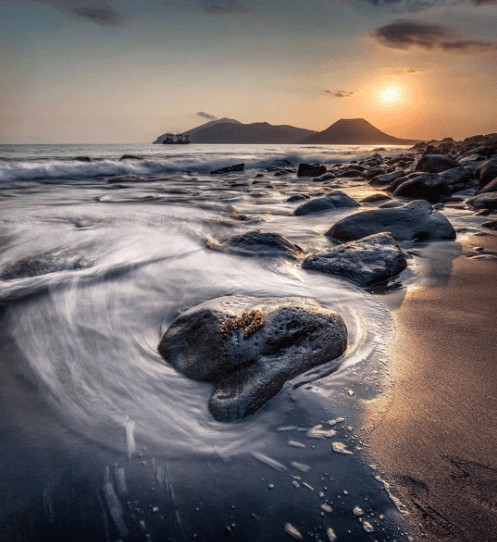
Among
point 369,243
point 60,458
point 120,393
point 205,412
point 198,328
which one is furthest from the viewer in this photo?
point 369,243

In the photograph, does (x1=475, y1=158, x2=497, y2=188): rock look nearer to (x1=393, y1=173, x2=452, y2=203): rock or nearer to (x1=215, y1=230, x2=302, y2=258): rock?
(x1=393, y1=173, x2=452, y2=203): rock

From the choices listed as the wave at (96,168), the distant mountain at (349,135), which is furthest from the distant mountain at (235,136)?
the wave at (96,168)

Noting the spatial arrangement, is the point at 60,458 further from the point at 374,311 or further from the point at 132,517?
the point at 374,311

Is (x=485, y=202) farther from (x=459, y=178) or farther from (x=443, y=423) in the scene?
(x=443, y=423)

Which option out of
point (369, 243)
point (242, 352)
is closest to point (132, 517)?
point (242, 352)

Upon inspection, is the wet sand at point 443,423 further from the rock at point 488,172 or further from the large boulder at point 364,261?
the rock at point 488,172

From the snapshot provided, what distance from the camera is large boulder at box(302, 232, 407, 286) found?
2.79 metres

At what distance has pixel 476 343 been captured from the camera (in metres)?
1.87

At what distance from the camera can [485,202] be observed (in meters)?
5.77

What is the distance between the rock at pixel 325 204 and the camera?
5.81m

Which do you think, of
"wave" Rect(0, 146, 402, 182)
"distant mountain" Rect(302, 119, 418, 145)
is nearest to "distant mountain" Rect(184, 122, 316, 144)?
"distant mountain" Rect(302, 119, 418, 145)

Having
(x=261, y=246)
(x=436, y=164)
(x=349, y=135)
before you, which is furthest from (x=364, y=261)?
(x=349, y=135)

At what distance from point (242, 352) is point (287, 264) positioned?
5.60 feet

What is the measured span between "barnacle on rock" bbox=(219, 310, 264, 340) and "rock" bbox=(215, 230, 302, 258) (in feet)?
5.57
